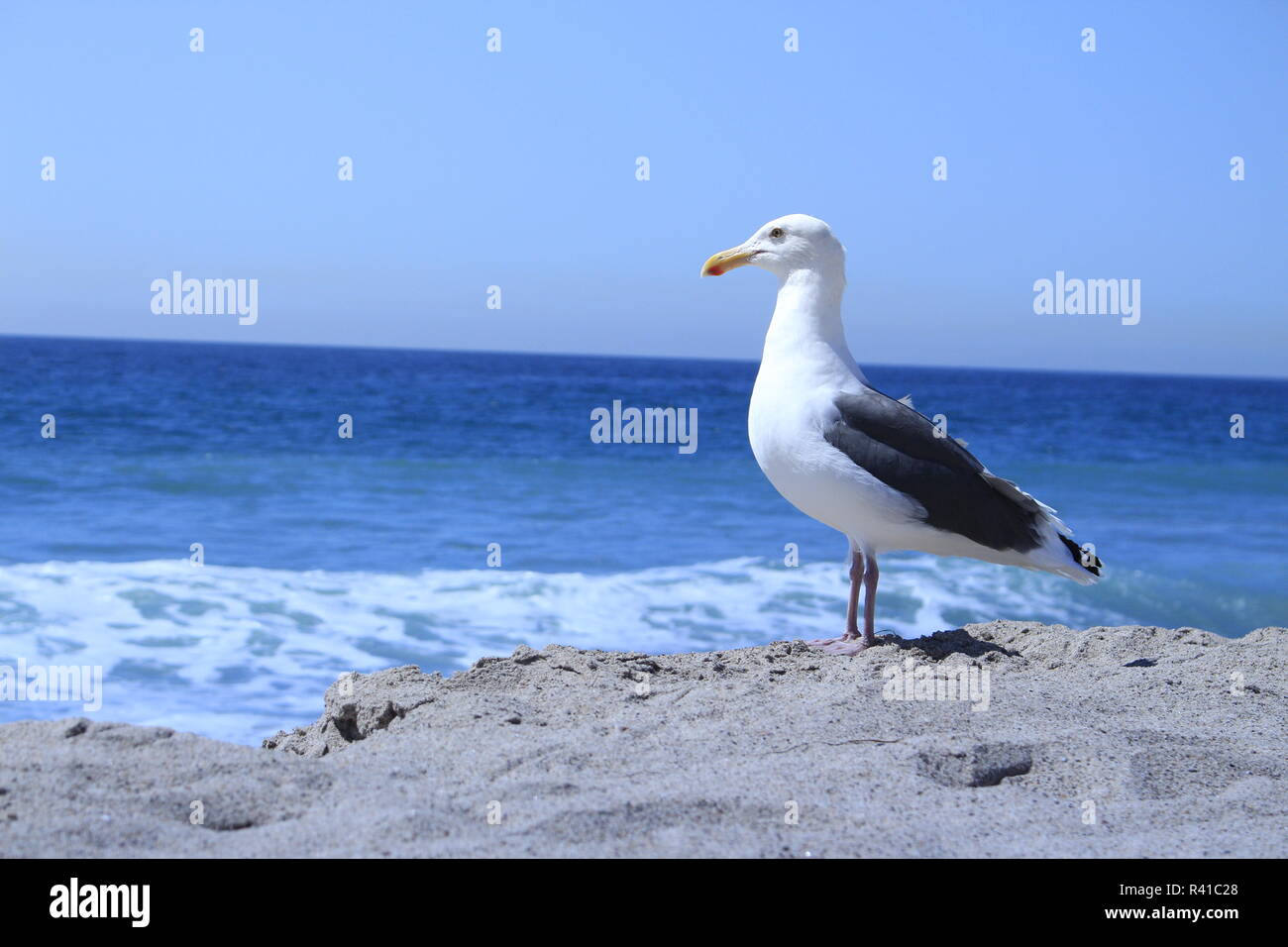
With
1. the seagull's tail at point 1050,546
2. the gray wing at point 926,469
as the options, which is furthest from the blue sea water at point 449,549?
the seagull's tail at point 1050,546

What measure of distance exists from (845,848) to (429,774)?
115 cm

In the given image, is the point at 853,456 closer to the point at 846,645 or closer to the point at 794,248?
the point at 846,645

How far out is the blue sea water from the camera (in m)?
8.02

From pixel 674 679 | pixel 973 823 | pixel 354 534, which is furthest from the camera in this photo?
pixel 354 534

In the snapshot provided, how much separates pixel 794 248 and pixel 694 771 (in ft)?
8.41

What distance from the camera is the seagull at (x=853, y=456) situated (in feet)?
15.2
